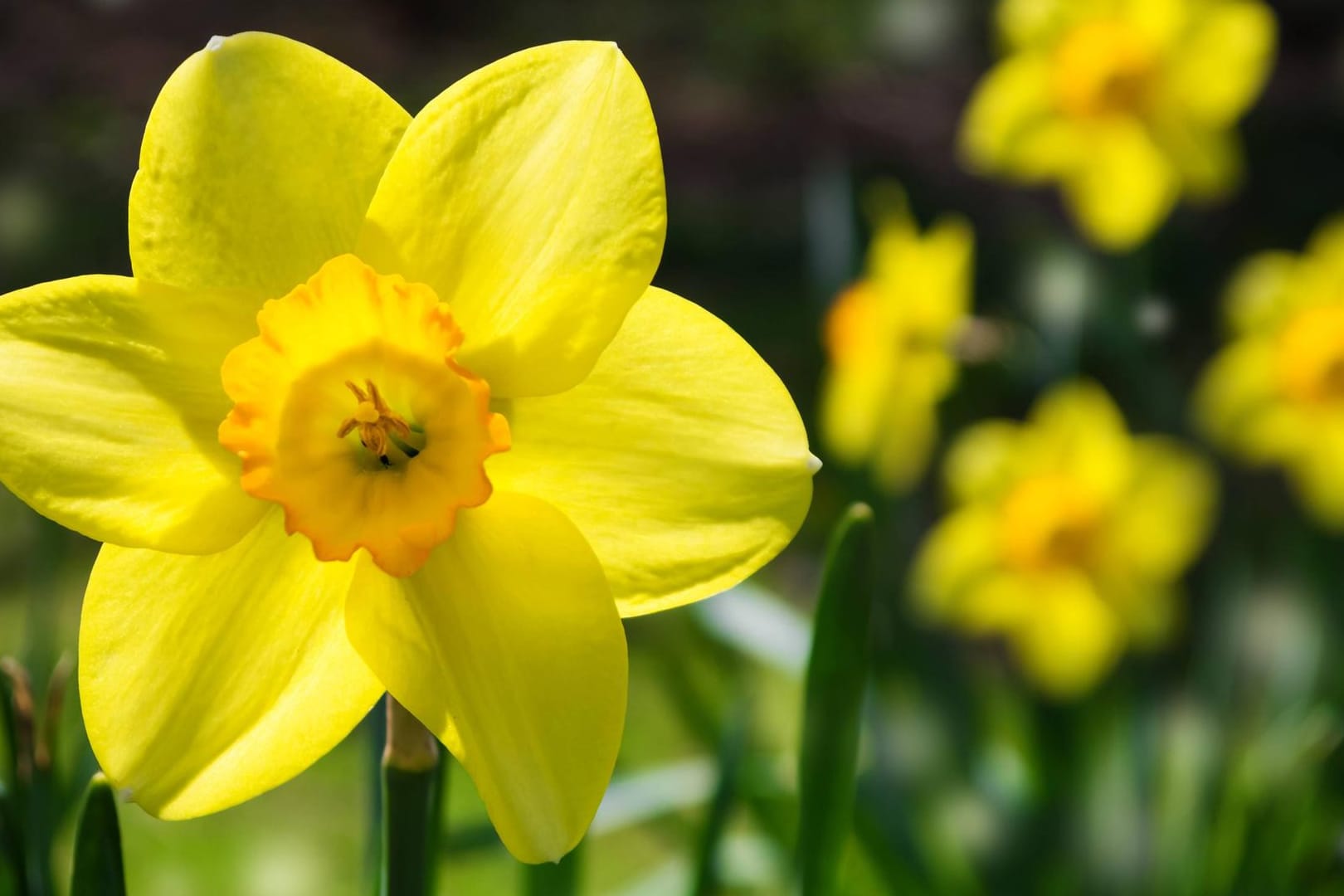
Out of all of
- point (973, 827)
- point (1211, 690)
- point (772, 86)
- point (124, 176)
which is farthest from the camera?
point (772, 86)

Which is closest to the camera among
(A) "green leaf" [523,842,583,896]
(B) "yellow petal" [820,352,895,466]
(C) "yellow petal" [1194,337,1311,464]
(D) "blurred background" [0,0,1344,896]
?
(A) "green leaf" [523,842,583,896]

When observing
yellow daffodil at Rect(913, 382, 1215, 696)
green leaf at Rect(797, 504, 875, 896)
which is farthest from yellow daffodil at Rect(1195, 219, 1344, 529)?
green leaf at Rect(797, 504, 875, 896)

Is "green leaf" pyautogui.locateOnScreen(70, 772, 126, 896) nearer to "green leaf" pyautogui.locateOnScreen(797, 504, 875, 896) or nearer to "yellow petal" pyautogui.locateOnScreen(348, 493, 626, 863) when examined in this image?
"yellow petal" pyautogui.locateOnScreen(348, 493, 626, 863)

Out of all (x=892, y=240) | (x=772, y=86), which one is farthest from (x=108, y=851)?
(x=772, y=86)

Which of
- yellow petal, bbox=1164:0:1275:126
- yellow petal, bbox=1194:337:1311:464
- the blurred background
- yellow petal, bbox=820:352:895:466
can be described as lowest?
the blurred background

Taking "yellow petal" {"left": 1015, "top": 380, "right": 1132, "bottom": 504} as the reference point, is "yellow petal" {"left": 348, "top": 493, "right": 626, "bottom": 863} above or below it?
above

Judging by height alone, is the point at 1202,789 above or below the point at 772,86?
above

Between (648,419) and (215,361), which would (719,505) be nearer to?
(648,419)

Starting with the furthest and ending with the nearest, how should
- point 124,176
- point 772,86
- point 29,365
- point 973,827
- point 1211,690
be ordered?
point 772,86 → point 124,176 → point 1211,690 → point 973,827 → point 29,365

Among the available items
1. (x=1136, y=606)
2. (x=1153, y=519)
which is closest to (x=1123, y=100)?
(x=1153, y=519)
